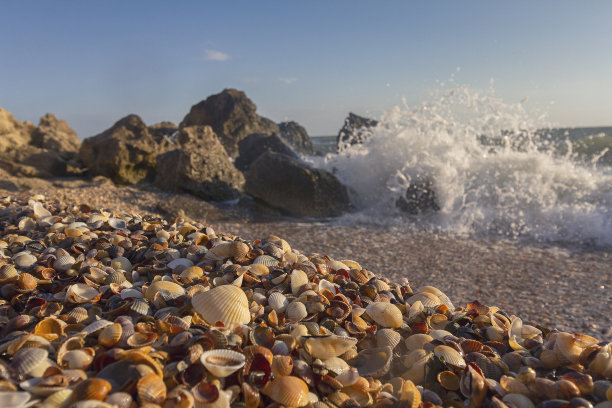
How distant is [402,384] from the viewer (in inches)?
64.6

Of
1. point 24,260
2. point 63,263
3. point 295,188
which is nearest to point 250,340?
point 63,263

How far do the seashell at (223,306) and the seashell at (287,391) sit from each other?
40 cm

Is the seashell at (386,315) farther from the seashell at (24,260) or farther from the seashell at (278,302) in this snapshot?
the seashell at (24,260)

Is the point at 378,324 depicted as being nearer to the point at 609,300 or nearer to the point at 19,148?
the point at 609,300

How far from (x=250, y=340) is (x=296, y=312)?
0.35 m

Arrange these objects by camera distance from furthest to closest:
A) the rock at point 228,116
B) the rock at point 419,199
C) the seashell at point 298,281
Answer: the rock at point 228,116
the rock at point 419,199
the seashell at point 298,281

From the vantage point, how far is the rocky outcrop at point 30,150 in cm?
892

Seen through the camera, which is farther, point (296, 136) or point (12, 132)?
point (296, 136)

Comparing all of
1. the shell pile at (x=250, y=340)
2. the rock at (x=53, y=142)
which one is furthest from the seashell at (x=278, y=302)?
the rock at (x=53, y=142)

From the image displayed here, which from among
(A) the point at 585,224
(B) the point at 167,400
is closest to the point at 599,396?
(B) the point at 167,400

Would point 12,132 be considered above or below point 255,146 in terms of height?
above

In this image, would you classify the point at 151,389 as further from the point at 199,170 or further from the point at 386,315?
the point at 199,170

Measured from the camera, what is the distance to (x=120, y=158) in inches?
371

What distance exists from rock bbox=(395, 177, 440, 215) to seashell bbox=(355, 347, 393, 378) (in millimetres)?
6317
